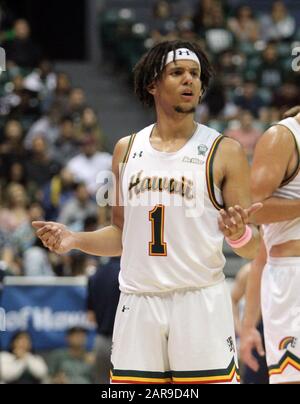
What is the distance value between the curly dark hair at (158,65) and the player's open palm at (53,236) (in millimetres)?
946

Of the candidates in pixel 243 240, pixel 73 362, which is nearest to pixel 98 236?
pixel 243 240

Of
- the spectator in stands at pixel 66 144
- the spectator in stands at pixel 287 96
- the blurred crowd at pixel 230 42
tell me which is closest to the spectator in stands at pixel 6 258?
the spectator in stands at pixel 66 144

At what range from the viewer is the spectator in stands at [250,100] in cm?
1634

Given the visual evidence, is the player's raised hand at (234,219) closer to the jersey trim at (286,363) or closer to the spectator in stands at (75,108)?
Answer: the jersey trim at (286,363)

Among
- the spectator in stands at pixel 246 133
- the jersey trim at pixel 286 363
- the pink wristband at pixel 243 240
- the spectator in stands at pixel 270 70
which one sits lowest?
the jersey trim at pixel 286 363

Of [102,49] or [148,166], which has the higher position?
[102,49]

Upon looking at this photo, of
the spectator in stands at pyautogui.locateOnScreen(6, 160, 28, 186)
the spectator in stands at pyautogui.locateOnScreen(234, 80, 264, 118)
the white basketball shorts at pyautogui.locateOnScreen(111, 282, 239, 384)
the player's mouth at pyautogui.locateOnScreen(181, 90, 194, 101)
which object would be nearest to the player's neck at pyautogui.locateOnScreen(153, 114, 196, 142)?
the player's mouth at pyautogui.locateOnScreen(181, 90, 194, 101)

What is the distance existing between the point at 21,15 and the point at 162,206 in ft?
54.2

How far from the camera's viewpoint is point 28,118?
15.7 meters

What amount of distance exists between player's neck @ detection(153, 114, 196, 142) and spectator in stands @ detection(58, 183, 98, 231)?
311 inches

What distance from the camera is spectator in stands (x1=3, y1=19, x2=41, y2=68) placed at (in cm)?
1684

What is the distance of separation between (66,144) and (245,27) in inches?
213

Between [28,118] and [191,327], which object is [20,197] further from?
[191,327]
